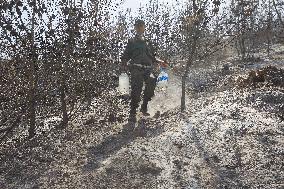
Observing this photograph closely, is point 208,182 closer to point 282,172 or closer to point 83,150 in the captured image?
point 282,172

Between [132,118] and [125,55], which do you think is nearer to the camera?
[132,118]

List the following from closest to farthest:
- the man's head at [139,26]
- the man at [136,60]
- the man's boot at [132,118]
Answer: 1. the man's boot at [132,118]
2. the man's head at [139,26]
3. the man at [136,60]

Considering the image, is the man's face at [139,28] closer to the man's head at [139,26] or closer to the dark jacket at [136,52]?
the man's head at [139,26]

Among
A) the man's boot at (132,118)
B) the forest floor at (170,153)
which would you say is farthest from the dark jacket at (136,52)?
the forest floor at (170,153)

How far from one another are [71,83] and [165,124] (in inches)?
72.3

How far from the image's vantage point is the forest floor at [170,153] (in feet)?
14.7

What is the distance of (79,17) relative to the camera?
6789 mm

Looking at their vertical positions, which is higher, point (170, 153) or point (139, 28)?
point (139, 28)

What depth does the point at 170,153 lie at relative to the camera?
5.15 metres

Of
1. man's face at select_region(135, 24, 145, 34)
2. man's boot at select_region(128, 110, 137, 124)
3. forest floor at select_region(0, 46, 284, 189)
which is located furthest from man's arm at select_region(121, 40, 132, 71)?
forest floor at select_region(0, 46, 284, 189)

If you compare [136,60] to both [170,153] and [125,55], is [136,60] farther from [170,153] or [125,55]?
[170,153]

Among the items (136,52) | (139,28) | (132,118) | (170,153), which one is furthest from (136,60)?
(170,153)

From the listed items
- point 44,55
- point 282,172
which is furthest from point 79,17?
point 282,172

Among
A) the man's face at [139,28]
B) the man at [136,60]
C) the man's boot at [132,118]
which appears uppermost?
the man's face at [139,28]
